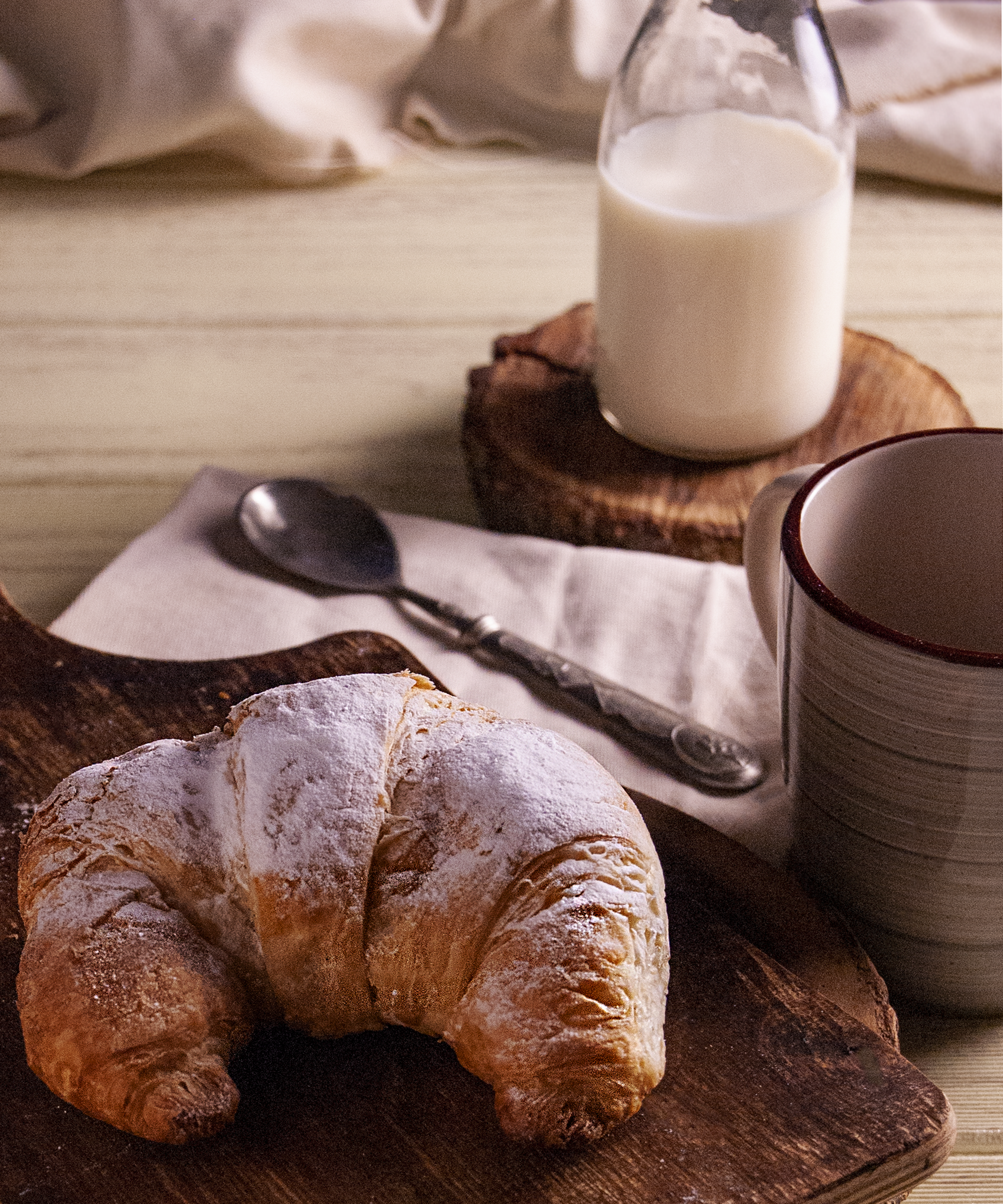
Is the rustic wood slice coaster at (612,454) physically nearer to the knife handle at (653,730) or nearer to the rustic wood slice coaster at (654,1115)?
the knife handle at (653,730)

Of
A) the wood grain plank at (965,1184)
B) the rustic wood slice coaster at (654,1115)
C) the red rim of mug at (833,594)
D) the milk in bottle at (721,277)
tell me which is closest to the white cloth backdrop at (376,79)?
the milk in bottle at (721,277)

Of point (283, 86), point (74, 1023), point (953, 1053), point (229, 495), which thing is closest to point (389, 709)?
point (74, 1023)

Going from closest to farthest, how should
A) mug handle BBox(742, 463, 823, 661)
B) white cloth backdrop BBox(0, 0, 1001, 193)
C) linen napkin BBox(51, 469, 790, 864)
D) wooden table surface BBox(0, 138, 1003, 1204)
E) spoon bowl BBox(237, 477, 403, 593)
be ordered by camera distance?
mug handle BBox(742, 463, 823, 661) → linen napkin BBox(51, 469, 790, 864) → spoon bowl BBox(237, 477, 403, 593) → wooden table surface BBox(0, 138, 1003, 1204) → white cloth backdrop BBox(0, 0, 1001, 193)

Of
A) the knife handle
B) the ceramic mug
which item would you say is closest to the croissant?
the ceramic mug

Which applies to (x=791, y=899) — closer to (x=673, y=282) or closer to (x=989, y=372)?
(x=673, y=282)

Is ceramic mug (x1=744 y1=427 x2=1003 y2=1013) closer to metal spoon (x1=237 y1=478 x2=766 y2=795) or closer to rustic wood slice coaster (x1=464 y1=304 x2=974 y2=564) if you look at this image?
metal spoon (x1=237 y1=478 x2=766 y2=795)
